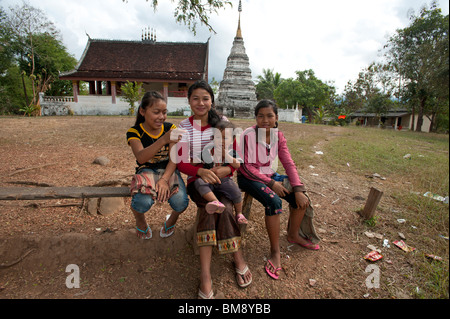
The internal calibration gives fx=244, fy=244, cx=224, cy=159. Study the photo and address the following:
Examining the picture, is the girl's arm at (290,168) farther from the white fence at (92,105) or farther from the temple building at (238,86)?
the temple building at (238,86)

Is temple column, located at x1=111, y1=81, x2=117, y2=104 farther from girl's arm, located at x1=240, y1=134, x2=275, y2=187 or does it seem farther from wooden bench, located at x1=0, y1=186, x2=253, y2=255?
girl's arm, located at x1=240, y1=134, x2=275, y2=187

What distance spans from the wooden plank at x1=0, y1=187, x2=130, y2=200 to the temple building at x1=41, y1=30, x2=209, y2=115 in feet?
53.5

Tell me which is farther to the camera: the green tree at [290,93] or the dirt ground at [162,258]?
the green tree at [290,93]

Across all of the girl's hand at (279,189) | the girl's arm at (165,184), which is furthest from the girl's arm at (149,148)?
the girl's hand at (279,189)

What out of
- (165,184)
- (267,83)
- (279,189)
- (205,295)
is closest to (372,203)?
(279,189)

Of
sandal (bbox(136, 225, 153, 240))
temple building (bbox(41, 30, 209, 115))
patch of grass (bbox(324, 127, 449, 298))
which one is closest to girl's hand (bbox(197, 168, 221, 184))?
sandal (bbox(136, 225, 153, 240))

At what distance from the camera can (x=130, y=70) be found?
17.8m

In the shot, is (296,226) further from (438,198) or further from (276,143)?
(438,198)

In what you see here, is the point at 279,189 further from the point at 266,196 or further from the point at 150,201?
the point at 150,201

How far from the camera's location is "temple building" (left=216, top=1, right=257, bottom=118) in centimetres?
1984

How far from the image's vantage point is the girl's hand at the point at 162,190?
203cm

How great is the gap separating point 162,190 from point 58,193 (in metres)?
0.89

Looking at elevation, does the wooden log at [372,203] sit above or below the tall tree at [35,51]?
below

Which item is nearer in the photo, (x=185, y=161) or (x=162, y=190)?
(x=162, y=190)
